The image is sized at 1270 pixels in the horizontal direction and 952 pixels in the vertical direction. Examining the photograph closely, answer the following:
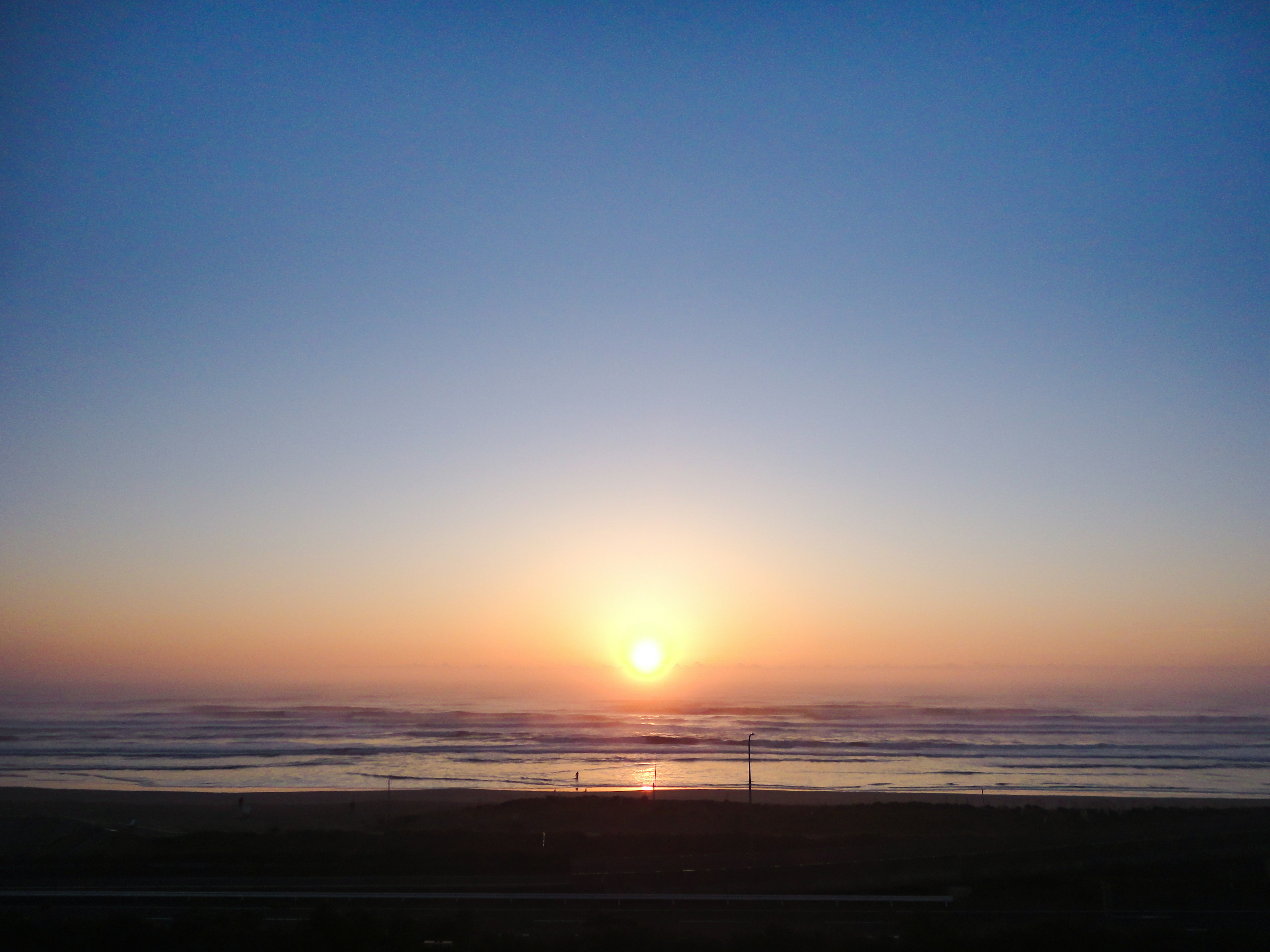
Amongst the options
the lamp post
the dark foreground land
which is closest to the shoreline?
the lamp post

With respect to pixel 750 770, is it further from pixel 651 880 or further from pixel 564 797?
pixel 651 880

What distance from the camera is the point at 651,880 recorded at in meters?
19.3

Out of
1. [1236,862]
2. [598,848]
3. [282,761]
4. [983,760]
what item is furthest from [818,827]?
[282,761]

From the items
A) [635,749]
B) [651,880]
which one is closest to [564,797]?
[651,880]

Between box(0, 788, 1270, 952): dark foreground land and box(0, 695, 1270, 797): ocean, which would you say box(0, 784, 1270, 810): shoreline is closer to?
box(0, 695, 1270, 797): ocean

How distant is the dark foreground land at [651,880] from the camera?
14.7 meters

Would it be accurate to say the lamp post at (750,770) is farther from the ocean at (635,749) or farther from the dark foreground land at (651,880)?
the dark foreground land at (651,880)

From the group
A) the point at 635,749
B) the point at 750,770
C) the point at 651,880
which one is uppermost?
the point at 750,770

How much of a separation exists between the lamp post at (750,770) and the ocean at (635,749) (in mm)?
540

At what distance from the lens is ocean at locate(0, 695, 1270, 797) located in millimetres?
42781

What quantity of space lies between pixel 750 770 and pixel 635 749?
24011mm

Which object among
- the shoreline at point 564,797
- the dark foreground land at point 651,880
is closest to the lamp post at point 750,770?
the shoreline at point 564,797

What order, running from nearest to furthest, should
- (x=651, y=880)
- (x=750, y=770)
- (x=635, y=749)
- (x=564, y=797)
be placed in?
(x=651, y=880), (x=564, y=797), (x=750, y=770), (x=635, y=749)

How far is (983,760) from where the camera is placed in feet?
168
